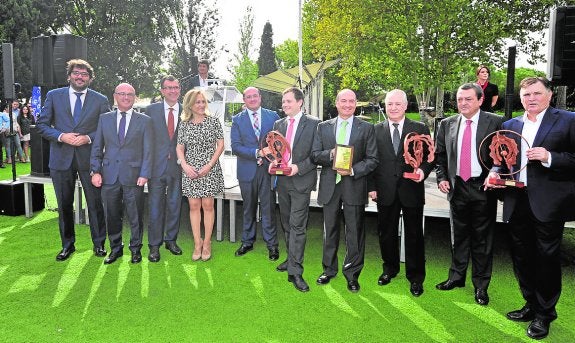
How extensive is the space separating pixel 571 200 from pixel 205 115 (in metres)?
3.29

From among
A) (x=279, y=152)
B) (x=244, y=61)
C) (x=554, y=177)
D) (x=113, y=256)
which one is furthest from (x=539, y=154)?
(x=244, y=61)

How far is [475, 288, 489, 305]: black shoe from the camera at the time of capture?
3.64 m

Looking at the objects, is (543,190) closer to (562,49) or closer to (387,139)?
(387,139)

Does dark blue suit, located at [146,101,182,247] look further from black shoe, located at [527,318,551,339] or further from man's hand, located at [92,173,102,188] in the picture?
black shoe, located at [527,318,551,339]

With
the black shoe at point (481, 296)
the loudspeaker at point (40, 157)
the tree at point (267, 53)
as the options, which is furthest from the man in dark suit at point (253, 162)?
the tree at point (267, 53)

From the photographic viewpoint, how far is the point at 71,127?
4.54m

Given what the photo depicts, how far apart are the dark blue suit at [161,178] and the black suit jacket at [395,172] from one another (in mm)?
2180

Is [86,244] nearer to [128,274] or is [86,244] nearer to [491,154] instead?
[128,274]

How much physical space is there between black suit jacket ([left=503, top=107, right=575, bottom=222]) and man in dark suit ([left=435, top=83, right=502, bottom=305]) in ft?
1.41

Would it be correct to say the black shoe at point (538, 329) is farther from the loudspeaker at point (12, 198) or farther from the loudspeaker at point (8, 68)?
the loudspeaker at point (8, 68)

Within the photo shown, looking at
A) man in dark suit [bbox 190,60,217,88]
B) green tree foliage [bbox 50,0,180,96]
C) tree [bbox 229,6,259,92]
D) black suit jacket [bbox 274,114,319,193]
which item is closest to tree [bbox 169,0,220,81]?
green tree foliage [bbox 50,0,180,96]

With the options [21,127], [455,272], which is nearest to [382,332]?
[455,272]

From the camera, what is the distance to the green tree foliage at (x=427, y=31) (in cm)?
1305

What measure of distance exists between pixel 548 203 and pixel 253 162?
2.76 m
